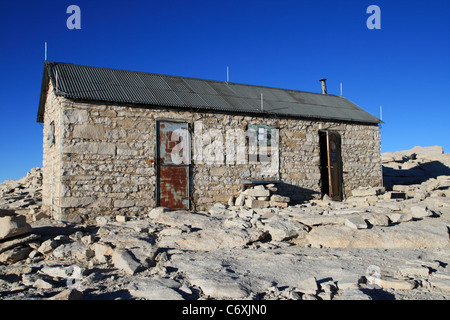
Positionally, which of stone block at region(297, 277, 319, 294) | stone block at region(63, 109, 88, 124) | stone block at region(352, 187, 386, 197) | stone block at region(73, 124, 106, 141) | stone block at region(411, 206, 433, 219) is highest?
stone block at region(63, 109, 88, 124)

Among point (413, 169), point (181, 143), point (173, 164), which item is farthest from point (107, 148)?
point (413, 169)

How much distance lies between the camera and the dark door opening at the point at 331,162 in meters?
12.2

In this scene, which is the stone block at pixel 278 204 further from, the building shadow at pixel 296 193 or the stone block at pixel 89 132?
the stone block at pixel 89 132

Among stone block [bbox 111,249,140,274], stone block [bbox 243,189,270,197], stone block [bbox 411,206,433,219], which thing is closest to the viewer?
stone block [bbox 111,249,140,274]

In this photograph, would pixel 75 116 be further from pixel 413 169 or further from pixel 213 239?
pixel 413 169

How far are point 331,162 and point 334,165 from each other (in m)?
0.20

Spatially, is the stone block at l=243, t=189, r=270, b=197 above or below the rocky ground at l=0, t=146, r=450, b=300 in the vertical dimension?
above

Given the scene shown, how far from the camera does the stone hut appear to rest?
8.93m

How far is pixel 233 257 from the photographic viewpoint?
5672 mm

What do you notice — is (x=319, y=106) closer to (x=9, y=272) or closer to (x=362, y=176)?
(x=362, y=176)

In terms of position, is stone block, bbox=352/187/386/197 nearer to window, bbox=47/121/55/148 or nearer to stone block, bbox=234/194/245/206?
stone block, bbox=234/194/245/206

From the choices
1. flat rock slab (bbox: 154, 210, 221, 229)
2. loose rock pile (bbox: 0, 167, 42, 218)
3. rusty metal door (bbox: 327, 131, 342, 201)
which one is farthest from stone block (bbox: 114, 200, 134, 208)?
rusty metal door (bbox: 327, 131, 342, 201)

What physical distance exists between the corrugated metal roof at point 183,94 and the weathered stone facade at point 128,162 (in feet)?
0.97

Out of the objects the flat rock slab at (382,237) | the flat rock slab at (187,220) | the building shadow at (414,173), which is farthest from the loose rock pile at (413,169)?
the flat rock slab at (187,220)
